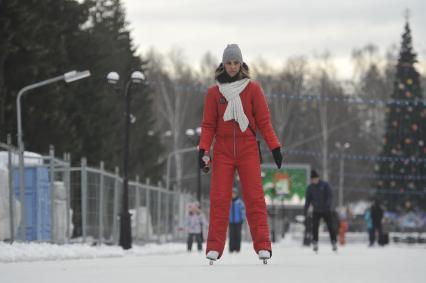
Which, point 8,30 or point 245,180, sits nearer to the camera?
point 245,180

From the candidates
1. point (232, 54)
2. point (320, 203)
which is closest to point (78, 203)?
point (320, 203)

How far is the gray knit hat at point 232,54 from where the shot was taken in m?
11.6

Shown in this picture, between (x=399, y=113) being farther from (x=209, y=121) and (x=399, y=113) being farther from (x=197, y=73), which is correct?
(x=209, y=121)

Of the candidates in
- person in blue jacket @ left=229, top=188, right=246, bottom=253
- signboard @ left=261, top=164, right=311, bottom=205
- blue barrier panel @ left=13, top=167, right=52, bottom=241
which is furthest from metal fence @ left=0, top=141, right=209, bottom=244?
signboard @ left=261, top=164, right=311, bottom=205

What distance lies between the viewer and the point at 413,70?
6550 centimetres

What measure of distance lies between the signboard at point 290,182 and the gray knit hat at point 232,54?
54.2 meters

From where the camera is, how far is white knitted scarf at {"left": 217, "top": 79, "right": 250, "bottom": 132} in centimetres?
1152

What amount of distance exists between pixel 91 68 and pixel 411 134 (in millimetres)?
20988

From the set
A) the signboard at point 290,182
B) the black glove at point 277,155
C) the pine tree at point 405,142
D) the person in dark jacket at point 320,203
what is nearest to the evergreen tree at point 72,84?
the signboard at point 290,182

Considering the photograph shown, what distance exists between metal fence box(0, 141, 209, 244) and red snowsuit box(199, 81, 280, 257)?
8.07 meters

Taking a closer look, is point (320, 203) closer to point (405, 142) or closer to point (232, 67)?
point (232, 67)

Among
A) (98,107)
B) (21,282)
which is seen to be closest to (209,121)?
(21,282)

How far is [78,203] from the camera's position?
2583cm

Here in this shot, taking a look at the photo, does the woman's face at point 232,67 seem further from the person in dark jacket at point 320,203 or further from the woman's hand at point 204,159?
the person in dark jacket at point 320,203
